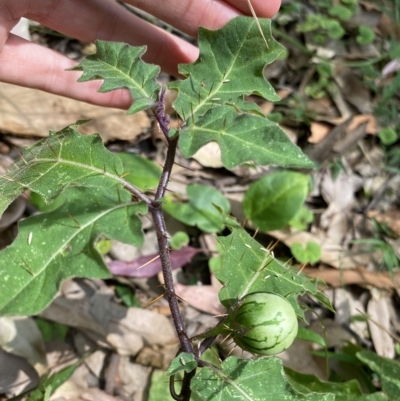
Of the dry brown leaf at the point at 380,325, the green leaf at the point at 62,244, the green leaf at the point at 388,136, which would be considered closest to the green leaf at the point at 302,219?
the dry brown leaf at the point at 380,325

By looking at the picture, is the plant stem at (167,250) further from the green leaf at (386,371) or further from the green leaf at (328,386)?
the green leaf at (386,371)

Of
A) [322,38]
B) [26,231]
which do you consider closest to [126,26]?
[26,231]

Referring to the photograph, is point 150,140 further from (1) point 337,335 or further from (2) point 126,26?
(1) point 337,335

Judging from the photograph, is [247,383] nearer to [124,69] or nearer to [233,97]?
[233,97]

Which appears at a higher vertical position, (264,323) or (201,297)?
(264,323)

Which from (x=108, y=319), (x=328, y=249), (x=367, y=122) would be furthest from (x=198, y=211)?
(x=367, y=122)

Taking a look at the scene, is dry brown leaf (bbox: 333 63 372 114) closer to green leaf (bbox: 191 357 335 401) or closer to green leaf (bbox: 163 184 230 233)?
green leaf (bbox: 163 184 230 233)
